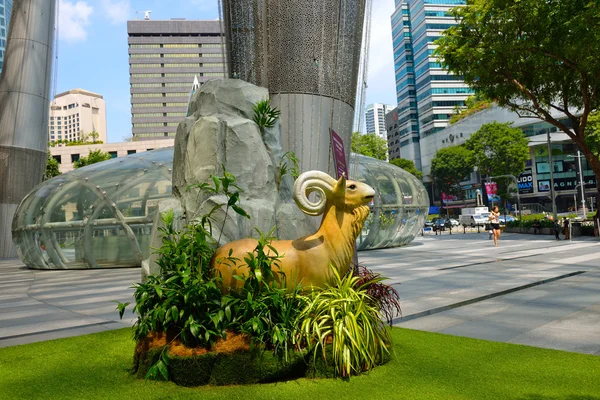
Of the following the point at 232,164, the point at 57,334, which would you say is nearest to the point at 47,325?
the point at 57,334

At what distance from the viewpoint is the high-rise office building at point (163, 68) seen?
11712cm

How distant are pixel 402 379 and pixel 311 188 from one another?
84.4 inches

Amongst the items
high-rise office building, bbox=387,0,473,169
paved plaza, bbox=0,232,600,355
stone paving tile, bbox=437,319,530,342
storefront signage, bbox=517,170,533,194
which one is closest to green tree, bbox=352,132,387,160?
storefront signage, bbox=517,170,533,194

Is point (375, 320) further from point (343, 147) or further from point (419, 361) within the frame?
point (343, 147)

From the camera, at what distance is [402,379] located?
4363mm

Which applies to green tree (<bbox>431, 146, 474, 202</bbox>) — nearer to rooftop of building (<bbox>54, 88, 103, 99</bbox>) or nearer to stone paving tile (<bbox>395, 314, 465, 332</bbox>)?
stone paving tile (<bbox>395, 314, 465, 332</bbox>)

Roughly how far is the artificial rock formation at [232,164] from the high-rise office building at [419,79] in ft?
270

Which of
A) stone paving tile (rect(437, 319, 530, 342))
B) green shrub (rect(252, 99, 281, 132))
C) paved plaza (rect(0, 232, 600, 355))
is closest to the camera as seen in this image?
stone paving tile (rect(437, 319, 530, 342))

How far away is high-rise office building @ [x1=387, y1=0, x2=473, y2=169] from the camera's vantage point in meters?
87.2

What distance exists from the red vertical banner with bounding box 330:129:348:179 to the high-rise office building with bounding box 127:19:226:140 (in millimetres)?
113106

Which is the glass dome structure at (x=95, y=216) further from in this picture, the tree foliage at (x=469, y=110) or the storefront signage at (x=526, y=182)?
the tree foliage at (x=469, y=110)

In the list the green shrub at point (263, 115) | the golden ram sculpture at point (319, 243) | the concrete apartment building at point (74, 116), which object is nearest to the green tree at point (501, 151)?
the green shrub at point (263, 115)

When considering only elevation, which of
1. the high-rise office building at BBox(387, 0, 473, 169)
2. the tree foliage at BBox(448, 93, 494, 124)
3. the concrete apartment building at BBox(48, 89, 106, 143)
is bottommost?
the tree foliage at BBox(448, 93, 494, 124)

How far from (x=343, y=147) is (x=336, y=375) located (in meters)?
5.34
